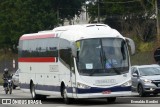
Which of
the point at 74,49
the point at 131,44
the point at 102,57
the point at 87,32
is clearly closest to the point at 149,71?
the point at 131,44

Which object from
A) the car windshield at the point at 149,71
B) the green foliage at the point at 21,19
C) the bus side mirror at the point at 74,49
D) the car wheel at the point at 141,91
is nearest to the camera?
the bus side mirror at the point at 74,49

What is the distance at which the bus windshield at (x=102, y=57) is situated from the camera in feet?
80.2

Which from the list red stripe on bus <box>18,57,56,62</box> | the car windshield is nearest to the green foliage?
the car windshield

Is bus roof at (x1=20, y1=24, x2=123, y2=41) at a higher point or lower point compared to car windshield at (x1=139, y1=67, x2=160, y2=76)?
higher

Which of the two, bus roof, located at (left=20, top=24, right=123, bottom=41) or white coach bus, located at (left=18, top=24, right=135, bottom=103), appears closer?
white coach bus, located at (left=18, top=24, right=135, bottom=103)

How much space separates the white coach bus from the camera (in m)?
24.2

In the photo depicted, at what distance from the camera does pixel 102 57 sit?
24.6 meters

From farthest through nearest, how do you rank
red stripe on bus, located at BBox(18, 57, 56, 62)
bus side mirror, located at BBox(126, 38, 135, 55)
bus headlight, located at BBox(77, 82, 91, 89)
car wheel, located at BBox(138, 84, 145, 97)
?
car wheel, located at BBox(138, 84, 145, 97) → red stripe on bus, located at BBox(18, 57, 56, 62) → bus side mirror, located at BBox(126, 38, 135, 55) → bus headlight, located at BBox(77, 82, 91, 89)

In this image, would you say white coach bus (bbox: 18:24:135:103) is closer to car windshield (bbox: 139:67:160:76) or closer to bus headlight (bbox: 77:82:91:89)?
bus headlight (bbox: 77:82:91:89)

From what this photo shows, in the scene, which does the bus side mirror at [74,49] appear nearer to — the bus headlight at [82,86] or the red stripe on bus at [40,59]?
the bus headlight at [82,86]

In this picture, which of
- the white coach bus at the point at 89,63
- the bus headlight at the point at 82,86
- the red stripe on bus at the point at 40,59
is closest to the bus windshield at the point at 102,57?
the white coach bus at the point at 89,63

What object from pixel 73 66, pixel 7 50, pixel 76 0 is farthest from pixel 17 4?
pixel 73 66

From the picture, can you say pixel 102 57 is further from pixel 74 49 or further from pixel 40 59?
pixel 40 59

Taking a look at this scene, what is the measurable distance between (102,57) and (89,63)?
22.8 inches
